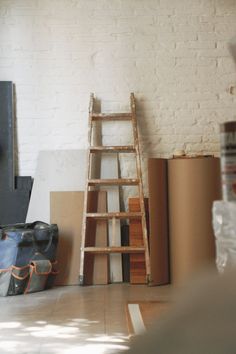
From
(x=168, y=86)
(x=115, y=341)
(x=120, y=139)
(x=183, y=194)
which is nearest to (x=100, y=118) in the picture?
(x=120, y=139)

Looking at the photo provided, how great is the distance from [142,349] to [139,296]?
390 centimetres

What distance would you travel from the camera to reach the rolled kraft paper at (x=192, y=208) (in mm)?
4566

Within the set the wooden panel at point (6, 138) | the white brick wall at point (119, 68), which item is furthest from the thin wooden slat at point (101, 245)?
the wooden panel at point (6, 138)

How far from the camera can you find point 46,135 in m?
5.28

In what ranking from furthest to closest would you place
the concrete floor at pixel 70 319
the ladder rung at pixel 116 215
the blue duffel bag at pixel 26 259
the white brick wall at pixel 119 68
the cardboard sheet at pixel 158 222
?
the white brick wall at pixel 119 68 → the ladder rung at pixel 116 215 → the cardboard sheet at pixel 158 222 → the blue duffel bag at pixel 26 259 → the concrete floor at pixel 70 319

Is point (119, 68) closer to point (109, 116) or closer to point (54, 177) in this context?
point (109, 116)

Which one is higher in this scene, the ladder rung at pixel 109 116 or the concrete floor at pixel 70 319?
the ladder rung at pixel 109 116

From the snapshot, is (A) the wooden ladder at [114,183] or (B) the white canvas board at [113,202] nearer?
(A) the wooden ladder at [114,183]

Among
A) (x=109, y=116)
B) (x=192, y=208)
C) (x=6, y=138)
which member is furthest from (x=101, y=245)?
(x=6, y=138)

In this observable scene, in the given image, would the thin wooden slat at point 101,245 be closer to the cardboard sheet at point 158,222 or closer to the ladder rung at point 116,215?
the ladder rung at point 116,215

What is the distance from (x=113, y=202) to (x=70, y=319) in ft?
5.90

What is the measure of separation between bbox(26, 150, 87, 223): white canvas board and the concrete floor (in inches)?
32.0

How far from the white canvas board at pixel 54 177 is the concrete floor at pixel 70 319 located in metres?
0.81

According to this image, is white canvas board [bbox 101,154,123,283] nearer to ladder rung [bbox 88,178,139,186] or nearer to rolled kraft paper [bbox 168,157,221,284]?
ladder rung [bbox 88,178,139,186]
